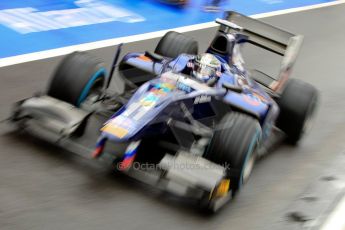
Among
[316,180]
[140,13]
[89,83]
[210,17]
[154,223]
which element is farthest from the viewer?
[210,17]

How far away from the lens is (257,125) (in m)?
3.95

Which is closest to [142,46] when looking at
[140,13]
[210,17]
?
[140,13]

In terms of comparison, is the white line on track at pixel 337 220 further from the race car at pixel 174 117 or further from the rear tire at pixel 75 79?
the rear tire at pixel 75 79

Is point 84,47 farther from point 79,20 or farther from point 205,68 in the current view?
point 205,68

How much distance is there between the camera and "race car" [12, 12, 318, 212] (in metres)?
3.76

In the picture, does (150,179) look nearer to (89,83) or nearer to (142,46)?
(89,83)

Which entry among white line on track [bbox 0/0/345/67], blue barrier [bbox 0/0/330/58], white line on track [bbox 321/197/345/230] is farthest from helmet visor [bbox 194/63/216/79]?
blue barrier [bbox 0/0/330/58]

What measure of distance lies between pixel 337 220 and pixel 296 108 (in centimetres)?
122

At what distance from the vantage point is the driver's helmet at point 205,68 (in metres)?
4.39

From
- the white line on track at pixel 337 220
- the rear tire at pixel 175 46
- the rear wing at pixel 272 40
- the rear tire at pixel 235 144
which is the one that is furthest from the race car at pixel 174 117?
the white line on track at pixel 337 220

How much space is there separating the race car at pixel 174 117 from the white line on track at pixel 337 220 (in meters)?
0.68

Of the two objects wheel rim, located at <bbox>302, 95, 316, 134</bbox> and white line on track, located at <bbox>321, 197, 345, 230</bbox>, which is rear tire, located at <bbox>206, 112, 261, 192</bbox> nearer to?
white line on track, located at <bbox>321, 197, 345, 230</bbox>

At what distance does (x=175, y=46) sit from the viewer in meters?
5.38

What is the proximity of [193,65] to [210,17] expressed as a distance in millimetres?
5173
